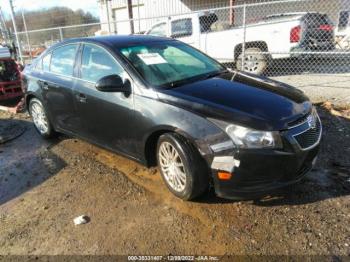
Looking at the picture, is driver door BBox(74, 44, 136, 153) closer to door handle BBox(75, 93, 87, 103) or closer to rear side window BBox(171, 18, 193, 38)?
door handle BBox(75, 93, 87, 103)

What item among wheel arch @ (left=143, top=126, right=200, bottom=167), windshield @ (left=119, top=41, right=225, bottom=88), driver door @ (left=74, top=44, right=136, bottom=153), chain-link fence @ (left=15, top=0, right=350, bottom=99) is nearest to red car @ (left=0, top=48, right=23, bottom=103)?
chain-link fence @ (left=15, top=0, right=350, bottom=99)

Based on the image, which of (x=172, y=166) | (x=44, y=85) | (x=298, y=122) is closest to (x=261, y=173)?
(x=298, y=122)

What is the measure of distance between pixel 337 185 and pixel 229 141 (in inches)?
63.5

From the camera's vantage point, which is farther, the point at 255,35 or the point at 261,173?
the point at 255,35

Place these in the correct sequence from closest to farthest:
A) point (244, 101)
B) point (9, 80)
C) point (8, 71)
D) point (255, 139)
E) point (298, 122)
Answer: point (255, 139), point (298, 122), point (244, 101), point (9, 80), point (8, 71)

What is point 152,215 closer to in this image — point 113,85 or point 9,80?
point 113,85

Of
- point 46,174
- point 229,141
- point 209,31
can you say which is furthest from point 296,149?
point 209,31

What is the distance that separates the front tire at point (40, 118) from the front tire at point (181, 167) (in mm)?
2626

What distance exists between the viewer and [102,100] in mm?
3986

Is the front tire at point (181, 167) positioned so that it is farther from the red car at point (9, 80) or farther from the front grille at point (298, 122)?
the red car at point (9, 80)

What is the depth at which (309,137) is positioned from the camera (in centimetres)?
319

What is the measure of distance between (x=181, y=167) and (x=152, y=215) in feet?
1.88

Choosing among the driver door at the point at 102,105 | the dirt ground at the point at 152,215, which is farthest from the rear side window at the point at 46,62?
the dirt ground at the point at 152,215

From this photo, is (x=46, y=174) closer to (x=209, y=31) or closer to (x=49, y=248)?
(x=49, y=248)
